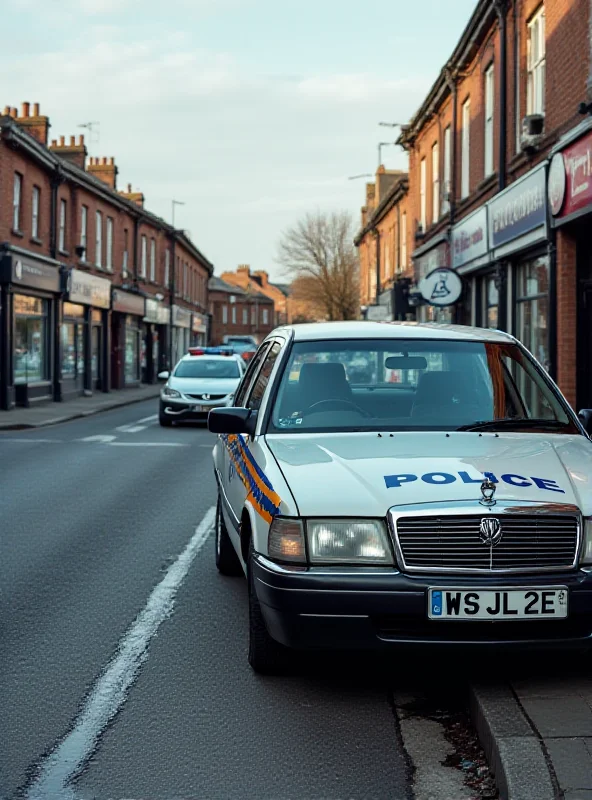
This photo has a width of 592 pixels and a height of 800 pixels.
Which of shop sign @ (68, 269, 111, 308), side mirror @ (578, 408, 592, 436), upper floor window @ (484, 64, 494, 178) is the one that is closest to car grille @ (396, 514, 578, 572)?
side mirror @ (578, 408, 592, 436)

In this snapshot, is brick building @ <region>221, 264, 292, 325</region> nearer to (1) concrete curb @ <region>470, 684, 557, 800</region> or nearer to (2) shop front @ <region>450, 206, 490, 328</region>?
(2) shop front @ <region>450, 206, 490, 328</region>

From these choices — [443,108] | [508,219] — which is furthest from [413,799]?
[443,108]

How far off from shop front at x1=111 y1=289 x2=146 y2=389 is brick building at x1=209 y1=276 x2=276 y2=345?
237 feet

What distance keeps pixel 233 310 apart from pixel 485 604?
118m

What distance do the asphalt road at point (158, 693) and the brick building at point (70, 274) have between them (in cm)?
1903

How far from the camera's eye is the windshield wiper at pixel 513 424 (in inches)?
216

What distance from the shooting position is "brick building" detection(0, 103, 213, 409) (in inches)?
1048

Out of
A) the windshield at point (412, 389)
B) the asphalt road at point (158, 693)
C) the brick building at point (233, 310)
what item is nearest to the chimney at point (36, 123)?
the asphalt road at point (158, 693)

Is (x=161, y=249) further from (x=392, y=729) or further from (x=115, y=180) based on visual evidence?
(x=392, y=729)

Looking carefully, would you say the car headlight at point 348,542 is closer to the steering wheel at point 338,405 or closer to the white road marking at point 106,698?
the white road marking at point 106,698

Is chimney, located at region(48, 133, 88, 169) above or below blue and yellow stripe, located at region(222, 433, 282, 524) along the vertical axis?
above

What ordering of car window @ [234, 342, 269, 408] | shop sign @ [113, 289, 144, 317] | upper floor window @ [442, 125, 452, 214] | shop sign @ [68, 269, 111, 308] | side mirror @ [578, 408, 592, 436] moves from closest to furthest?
side mirror @ [578, 408, 592, 436], car window @ [234, 342, 269, 408], upper floor window @ [442, 125, 452, 214], shop sign @ [68, 269, 111, 308], shop sign @ [113, 289, 144, 317]

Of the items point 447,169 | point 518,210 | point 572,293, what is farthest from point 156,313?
point 572,293

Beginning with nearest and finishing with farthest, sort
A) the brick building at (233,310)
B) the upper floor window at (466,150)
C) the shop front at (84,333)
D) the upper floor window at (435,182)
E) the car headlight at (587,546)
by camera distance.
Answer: the car headlight at (587,546), the upper floor window at (466,150), the upper floor window at (435,182), the shop front at (84,333), the brick building at (233,310)
